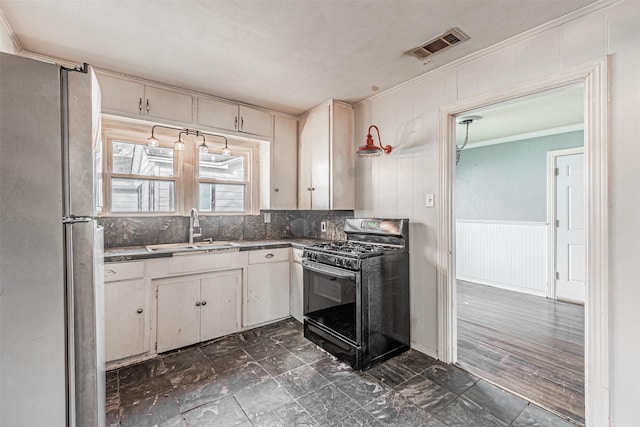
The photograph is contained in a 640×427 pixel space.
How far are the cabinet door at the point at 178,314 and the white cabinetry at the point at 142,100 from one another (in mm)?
1520

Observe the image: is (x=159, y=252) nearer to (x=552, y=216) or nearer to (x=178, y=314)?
(x=178, y=314)

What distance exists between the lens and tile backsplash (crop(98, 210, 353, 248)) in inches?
109

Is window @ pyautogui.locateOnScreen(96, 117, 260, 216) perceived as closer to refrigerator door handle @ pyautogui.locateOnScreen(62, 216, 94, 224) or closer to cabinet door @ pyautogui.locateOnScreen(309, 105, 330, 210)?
cabinet door @ pyautogui.locateOnScreen(309, 105, 330, 210)

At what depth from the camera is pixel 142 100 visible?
8.41 ft

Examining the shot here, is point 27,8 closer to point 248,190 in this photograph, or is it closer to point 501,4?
point 248,190

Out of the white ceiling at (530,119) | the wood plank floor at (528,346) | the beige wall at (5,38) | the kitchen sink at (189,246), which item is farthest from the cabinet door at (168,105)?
the wood plank floor at (528,346)

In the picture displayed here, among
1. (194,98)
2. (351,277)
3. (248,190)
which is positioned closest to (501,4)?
(351,277)

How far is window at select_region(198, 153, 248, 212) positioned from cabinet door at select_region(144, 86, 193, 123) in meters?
0.54

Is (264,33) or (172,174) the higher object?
(264,33)

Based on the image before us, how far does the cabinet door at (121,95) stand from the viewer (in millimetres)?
2395

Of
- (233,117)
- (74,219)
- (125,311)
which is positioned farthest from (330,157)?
(74,219)

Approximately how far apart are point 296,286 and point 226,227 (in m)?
1.07

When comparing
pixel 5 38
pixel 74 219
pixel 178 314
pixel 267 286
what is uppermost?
pixel 5 38

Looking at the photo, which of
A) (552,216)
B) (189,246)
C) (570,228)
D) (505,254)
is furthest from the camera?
(505,254)
